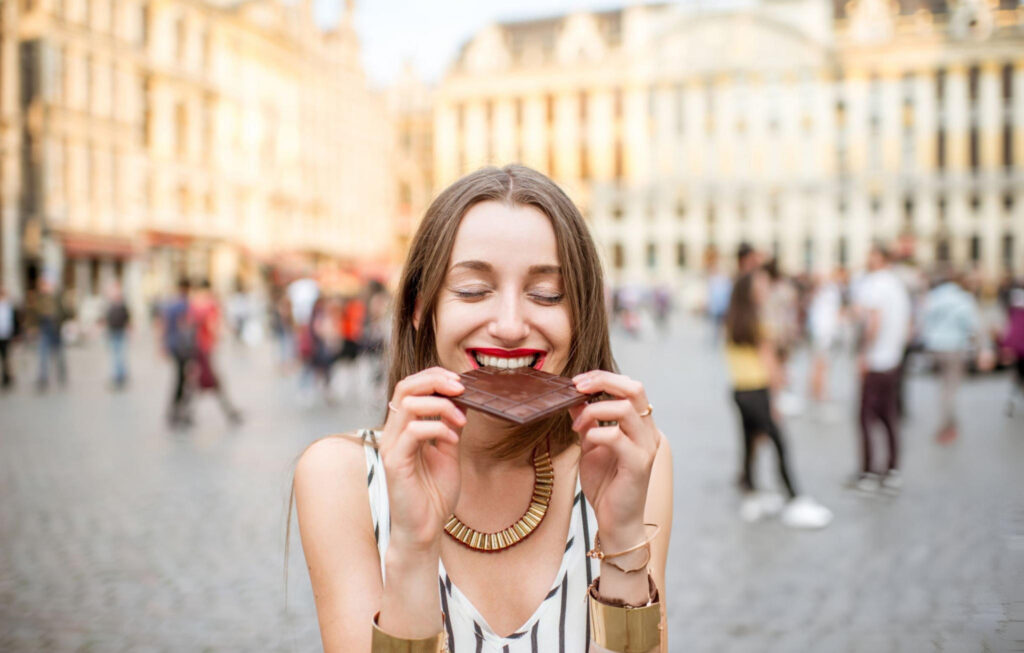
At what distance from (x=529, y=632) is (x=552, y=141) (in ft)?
211

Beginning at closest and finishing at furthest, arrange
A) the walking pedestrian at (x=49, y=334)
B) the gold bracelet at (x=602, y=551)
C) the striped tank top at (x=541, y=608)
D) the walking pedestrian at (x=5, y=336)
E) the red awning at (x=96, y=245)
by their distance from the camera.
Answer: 1. the gold bracelet at (x=602, y=551)
2. the striped tank top at (x=541, y=608)
3. the walking pedestrian at (x=5, y=336)
4. the walking pedestrian at (x=49, y=334)
5. the red awning at (x=96, y=245)

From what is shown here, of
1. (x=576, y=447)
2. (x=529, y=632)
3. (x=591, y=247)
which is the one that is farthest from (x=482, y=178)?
(x=529, y=632)

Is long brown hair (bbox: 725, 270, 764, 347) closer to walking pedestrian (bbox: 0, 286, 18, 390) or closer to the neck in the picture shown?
the neck

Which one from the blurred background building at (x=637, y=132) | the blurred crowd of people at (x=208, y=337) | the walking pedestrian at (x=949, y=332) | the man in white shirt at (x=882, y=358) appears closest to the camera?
the man in white shirt at (x=882, y=358)

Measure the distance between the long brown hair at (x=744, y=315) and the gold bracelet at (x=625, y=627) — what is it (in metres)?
5.04

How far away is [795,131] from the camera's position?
5891 cm

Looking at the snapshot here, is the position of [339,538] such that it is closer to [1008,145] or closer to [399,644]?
[399,644]

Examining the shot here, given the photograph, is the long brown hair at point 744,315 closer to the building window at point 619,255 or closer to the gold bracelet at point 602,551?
the gold bracelet at point 602,551

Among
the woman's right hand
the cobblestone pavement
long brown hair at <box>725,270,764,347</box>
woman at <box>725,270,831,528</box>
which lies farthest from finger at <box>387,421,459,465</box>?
long brown hair at <box>725,270,764,347</box>

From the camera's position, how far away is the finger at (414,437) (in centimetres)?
139

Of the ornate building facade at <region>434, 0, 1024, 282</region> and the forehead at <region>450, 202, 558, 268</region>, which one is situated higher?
the ornate building facade at <region>434, 0, 1024, 282</region>

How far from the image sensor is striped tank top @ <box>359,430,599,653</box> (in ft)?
5.28

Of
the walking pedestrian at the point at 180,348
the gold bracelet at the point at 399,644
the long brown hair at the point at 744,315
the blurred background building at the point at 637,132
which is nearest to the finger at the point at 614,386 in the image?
the gold bracelet at the point at 399,644

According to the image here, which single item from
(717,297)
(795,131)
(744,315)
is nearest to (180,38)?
(717,297)
